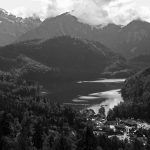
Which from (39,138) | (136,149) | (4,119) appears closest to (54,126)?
(136,149)

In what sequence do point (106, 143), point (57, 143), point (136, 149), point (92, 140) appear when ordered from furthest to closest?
point (106, 143) < point (136, 149) < point (57, 143) < point (92, 140)

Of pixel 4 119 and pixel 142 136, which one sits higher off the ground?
pixel 4 119

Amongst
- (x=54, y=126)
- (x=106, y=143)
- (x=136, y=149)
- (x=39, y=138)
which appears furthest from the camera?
(x=54, y=126)

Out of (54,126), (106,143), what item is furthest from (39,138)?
(54,126)

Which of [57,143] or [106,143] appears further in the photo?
[106,143]

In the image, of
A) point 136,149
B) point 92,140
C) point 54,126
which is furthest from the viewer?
point 54,126

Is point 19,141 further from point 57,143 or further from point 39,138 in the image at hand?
point 39,138

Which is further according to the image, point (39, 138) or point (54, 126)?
point (54, 126)

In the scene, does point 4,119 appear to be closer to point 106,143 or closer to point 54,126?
point 106,143

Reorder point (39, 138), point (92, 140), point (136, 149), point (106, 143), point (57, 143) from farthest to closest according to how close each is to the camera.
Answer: point (106, 143) → point (136, 149) → point (39, 138) → point (57, 143) → point (92, 140)
